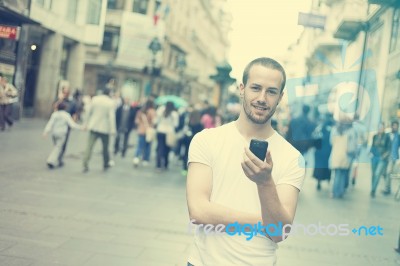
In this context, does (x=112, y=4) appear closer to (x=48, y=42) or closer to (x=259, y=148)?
(x=48, y=42)

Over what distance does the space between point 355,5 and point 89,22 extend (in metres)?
4.31

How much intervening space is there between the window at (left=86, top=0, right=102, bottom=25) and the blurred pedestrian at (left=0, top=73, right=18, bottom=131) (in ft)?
6.16

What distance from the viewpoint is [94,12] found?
24.9ft

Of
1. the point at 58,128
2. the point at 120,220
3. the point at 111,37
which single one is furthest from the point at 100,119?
the point at 111,37

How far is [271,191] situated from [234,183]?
21 centimetres

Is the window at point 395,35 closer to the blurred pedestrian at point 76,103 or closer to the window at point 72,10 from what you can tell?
the window at point 72,10

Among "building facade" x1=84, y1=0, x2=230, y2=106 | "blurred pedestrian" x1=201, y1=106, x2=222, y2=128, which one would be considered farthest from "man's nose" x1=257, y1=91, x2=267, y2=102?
"building facade" x1=84, y1=0, x2=230, y2=106

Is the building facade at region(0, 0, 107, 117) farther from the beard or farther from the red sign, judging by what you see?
the beard

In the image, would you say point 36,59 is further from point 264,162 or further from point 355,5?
point 264,162

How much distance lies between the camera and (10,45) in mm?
8000

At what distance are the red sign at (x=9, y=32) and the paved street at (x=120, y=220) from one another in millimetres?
2161

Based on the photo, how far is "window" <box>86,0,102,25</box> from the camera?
24.0 feet

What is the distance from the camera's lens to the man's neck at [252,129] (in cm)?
182

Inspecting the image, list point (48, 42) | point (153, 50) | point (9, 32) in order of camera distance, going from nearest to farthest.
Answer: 1. point (9, 32)
2. point (48, 42)
3. point (153, 50)
